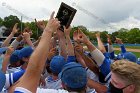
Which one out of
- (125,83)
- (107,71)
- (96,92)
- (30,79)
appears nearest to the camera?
(30,79)

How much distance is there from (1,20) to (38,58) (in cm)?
9445

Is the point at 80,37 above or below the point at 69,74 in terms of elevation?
above

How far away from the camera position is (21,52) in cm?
724

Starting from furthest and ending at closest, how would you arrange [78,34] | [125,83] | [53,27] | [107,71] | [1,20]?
[1,20] → [78,34] → [107,71] → [125,83] → [53,27]

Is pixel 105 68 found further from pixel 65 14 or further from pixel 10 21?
pixel 10 21

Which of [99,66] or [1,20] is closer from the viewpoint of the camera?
[99,66]

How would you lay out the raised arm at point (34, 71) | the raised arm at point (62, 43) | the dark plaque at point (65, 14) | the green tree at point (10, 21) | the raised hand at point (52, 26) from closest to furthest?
the raised arm at point (34, 71)
the raised hand at point (52, 26)
the dark plaque at point (65, 14)
the raised arm at point (62, 43)
the green tree at point (10, 21)

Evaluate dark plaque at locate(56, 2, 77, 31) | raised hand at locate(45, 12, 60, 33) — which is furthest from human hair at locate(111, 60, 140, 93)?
dark plaque at locate(56, 2, 77, 31)

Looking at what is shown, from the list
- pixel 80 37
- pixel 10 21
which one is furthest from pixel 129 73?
pixel 10 21

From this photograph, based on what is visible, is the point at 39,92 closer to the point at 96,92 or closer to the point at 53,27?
the point at 53,27

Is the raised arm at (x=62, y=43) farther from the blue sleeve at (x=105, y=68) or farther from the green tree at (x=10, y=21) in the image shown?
the green tree at (x=10, y=21)

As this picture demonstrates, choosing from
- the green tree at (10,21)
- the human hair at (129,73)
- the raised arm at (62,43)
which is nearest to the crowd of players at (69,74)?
the human hair at (129,73)

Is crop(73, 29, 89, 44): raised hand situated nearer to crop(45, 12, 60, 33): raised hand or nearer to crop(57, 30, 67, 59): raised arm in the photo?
crop(57, 30, 67, 59): raised arm

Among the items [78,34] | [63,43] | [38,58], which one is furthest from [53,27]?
[63,43]
